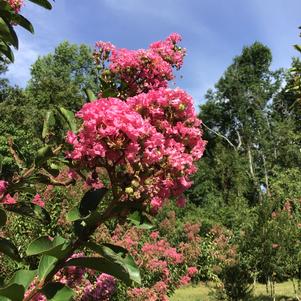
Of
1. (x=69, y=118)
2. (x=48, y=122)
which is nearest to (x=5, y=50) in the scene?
(x=48, y=122)

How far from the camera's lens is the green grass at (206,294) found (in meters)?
12.0

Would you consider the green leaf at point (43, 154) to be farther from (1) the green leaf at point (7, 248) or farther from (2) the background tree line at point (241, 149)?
(2) the background tree line at point (241, 149)

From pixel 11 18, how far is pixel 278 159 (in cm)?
2813

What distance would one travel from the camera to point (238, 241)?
1191 cm

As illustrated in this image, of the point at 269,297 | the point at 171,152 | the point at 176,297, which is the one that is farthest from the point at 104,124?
the point at 269,297

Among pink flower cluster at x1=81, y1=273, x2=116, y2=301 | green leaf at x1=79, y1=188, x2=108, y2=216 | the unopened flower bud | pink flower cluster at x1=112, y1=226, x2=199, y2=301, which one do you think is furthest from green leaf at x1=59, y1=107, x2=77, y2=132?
pink flower cluster at x1=112, y1=226, x2=199, y2=301

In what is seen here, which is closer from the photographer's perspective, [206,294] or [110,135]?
[110,135]

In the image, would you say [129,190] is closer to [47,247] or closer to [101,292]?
[47,247]

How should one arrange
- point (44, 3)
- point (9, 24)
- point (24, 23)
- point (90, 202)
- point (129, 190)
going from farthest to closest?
point (24, 23)
point (44, 3)
point (9, 24)
point (90, 202)
point (129, 190)

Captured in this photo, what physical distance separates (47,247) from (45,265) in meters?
0.14

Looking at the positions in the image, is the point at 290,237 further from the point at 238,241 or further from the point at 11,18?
the point at 11,18

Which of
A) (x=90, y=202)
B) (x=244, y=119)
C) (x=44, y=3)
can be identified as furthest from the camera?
(x=244, y=119)

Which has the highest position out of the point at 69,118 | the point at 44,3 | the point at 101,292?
the point at 44,3

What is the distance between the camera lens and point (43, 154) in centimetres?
173
